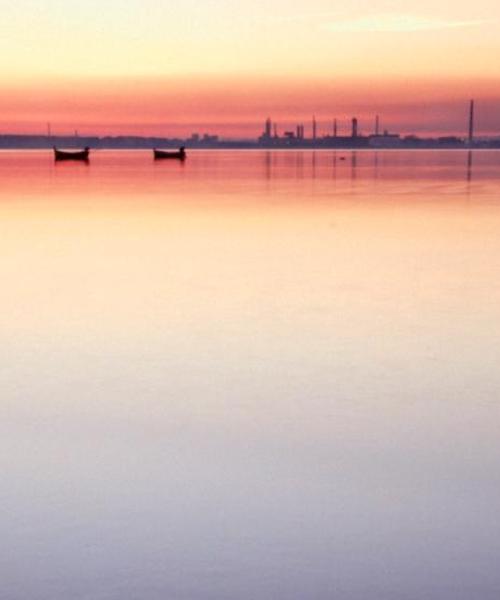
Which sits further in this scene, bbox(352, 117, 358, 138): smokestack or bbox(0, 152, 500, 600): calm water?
bbox(352, 117, 358, 138): smokestack

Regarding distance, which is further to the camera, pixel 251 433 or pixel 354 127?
pixel 354 127

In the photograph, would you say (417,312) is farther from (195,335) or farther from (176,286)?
(176,286)

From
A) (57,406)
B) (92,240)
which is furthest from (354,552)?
(92,240)

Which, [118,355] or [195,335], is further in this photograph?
[195,335]

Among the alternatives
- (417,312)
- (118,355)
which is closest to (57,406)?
(118,355)

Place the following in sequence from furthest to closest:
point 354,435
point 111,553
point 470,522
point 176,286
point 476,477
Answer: point 176,286, point 354,435, point 476,477, point 470,522, point 111,553

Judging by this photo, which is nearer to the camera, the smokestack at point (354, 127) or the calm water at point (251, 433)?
the calm water at point (251, 433)

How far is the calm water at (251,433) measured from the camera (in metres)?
3.36

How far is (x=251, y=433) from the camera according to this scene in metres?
4.83

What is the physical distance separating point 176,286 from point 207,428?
5.05 metres

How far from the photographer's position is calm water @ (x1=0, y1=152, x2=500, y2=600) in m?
3.36

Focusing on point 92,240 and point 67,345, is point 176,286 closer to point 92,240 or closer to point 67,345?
point 67,345

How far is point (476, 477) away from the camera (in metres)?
4.21

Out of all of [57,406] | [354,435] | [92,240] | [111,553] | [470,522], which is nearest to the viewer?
[111,553]
